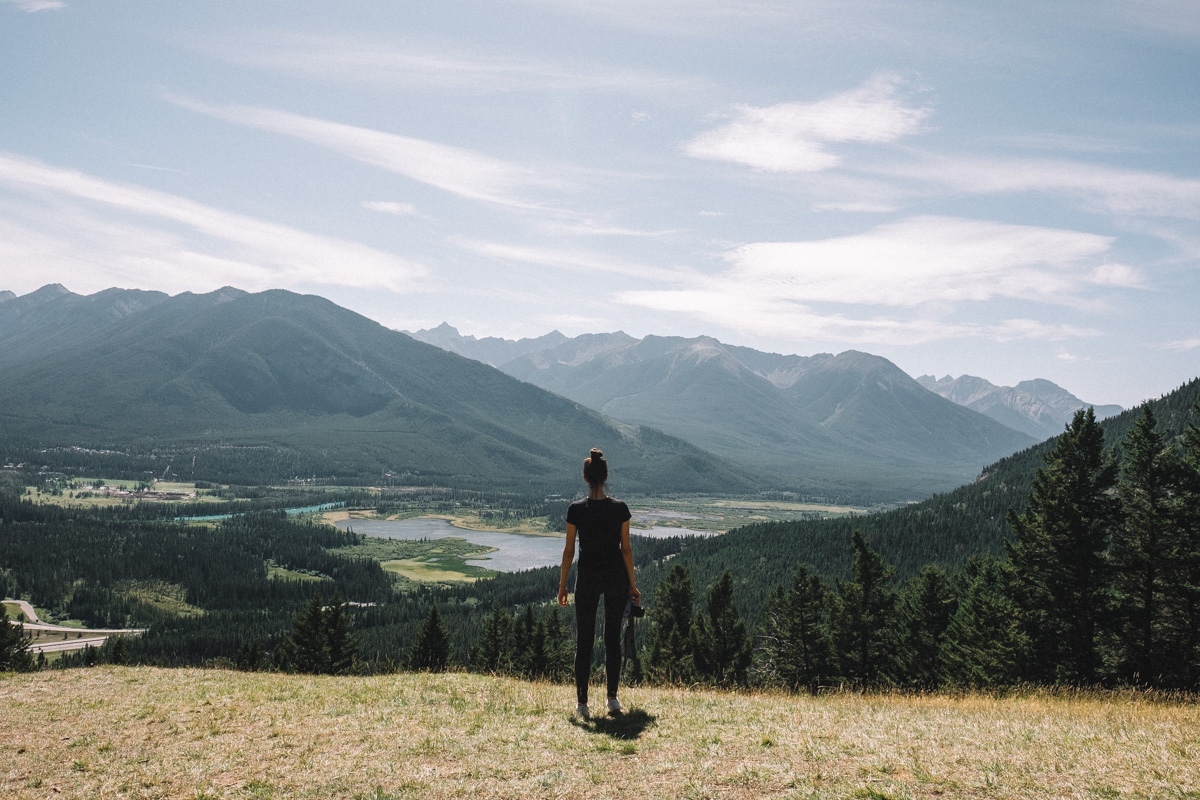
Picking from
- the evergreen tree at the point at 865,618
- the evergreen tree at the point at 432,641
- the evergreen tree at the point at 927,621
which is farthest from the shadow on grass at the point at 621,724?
the evergreen tree at the point at 432,641

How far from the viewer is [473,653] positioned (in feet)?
217

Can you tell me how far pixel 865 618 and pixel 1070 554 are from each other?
15570 mm

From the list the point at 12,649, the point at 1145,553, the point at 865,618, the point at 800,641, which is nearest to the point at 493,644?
the point at 800,641

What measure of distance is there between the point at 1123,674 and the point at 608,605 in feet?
102

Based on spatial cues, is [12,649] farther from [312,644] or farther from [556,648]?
[556,648]

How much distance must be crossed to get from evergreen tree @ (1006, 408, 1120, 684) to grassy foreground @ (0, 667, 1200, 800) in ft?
51.6

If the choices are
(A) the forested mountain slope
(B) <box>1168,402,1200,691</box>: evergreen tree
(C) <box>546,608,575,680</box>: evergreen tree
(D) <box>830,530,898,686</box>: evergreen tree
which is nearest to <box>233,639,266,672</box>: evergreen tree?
(C) <box>546,608,575,680</box>: evergreen tree

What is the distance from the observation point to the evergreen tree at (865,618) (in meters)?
44.7

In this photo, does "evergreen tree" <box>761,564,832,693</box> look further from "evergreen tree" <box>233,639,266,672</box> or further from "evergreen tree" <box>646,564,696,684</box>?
"evergreen tree" <box>233,639,266,672</box>

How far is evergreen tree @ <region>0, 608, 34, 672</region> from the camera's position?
168 feet

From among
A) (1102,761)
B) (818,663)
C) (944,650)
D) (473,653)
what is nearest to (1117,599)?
(944,650)

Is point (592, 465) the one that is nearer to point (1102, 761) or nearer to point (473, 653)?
point (1102, 761)

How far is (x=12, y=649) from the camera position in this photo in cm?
5728

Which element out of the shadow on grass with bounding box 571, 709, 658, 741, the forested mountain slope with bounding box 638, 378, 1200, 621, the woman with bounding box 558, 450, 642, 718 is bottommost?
the forested mountain slope with bounding box 638, 378, 1200, 621
